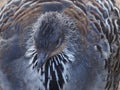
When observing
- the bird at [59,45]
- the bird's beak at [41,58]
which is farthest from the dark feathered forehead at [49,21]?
the bird's beak at [41,58]

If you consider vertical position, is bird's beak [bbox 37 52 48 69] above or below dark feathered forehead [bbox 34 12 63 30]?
below

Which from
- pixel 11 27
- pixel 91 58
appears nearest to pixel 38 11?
pixel 11 27

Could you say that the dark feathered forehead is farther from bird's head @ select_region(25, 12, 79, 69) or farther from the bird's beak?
the bird's beak

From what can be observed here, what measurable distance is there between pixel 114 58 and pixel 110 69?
0.12 meters

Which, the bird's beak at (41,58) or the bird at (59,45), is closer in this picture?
the bird's beak at (41,58)

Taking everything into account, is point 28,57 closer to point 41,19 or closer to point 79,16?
point 41,19

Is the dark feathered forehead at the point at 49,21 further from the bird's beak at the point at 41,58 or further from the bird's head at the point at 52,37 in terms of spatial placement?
the bird's beak at the point at 41,58

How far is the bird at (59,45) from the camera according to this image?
338 cm

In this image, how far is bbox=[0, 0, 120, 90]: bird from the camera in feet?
11.1

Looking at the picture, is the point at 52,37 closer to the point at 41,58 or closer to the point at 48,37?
the point at 48,37

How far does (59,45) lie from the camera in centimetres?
334

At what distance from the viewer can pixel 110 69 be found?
3.80 meters

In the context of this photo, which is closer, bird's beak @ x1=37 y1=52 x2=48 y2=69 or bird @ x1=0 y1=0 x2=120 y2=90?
bird's beak @ x1=37 y1=52 x2=48 y2=69

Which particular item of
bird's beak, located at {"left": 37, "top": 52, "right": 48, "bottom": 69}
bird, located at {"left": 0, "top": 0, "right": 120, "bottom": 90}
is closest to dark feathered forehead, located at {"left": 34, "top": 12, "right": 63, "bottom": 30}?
bird, located at {"left": 0, "top": 0, "right": 120, "bottom": 90}
